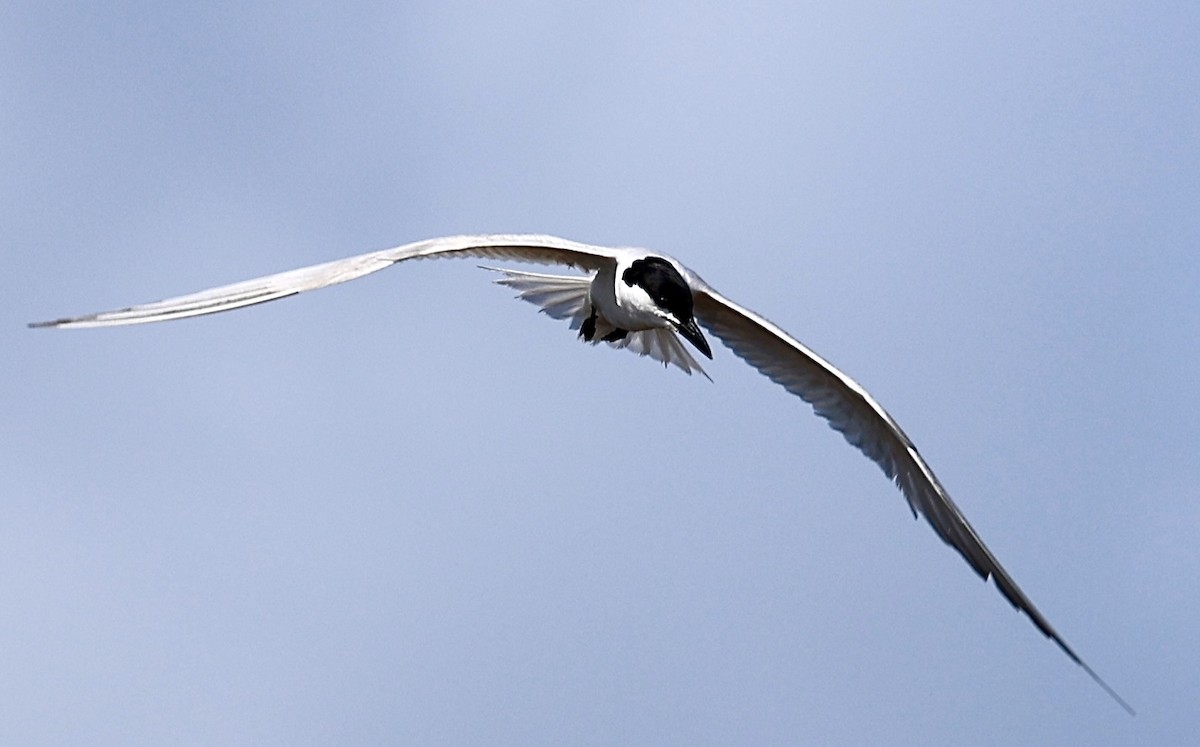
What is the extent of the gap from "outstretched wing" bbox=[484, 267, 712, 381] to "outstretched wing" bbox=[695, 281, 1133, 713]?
0.41 meters

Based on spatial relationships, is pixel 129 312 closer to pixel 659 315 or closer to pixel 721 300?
pixel 659 315

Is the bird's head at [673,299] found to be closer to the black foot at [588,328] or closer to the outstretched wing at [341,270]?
the outstretched wing at [341,270]

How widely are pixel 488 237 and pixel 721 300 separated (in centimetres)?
234

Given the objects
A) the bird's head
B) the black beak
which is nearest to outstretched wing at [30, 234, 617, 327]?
the bird's head

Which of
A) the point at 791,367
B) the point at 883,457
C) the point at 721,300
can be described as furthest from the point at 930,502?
the point at 721,300

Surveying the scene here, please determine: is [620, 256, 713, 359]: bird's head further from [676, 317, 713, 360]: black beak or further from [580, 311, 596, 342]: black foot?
[580, 311, 596, 342]: black foot

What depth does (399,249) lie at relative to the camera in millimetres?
8859

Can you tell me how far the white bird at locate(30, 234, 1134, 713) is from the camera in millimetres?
10220

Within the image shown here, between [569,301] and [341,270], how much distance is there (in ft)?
11.7

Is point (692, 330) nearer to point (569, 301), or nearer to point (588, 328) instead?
point (588, 328)

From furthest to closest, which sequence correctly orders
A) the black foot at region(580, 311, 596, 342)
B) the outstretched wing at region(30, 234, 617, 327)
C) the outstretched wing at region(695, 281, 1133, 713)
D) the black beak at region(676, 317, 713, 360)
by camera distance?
1. the black foot at region(580, 311, 596, 342)
2. the outstretched wing at region(695, 281, 1133, 713)
3. the black beak at region(676, 317, 713, 360)
4. the outstretched wing at region(30, 234, 617, 327)

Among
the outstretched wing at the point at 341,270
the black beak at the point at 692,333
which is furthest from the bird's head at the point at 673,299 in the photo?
the outstretched wing at the point at 341,270

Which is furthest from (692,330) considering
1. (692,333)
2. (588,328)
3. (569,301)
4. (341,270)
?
(341,270)

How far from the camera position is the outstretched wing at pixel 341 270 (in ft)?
24.0
